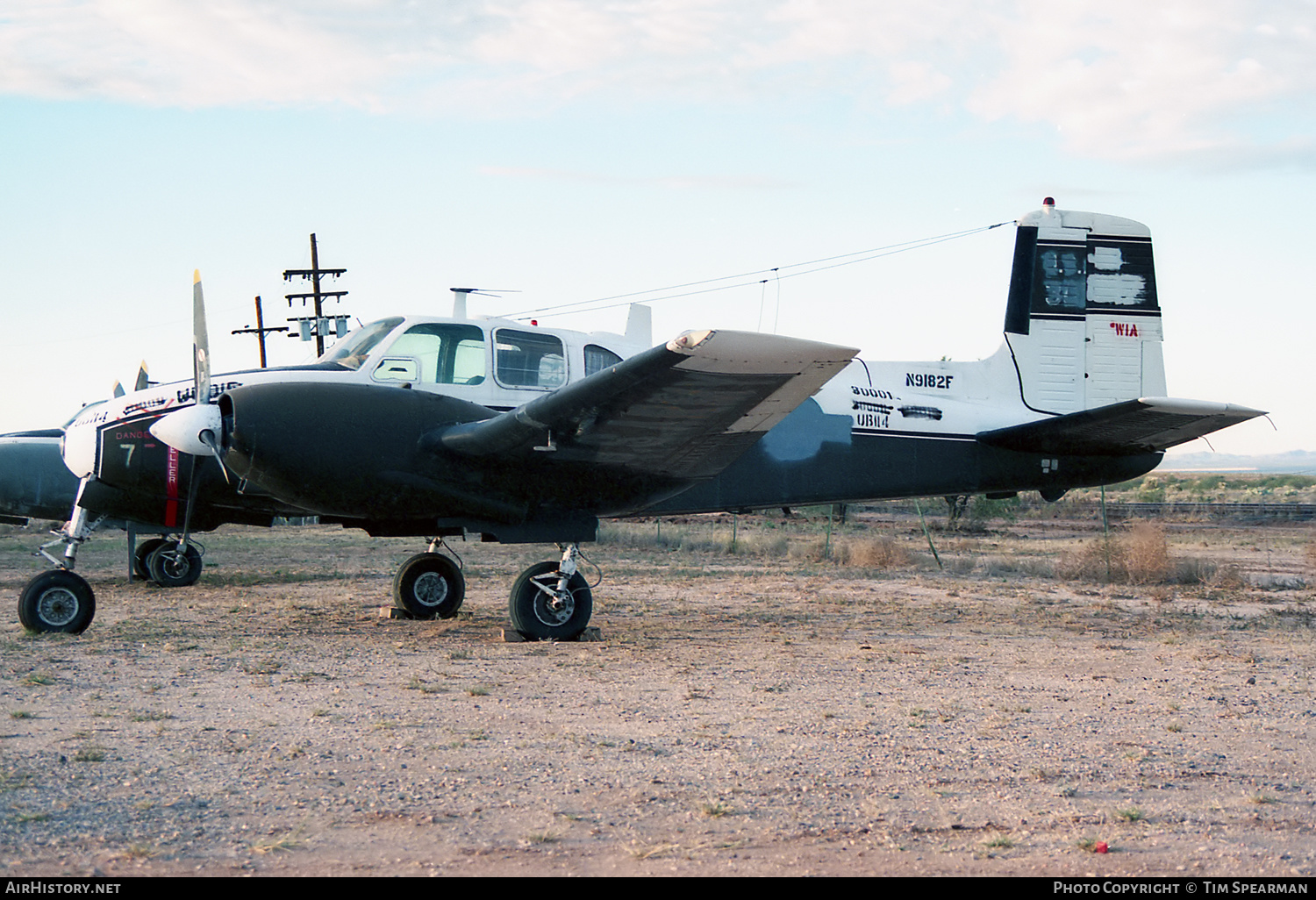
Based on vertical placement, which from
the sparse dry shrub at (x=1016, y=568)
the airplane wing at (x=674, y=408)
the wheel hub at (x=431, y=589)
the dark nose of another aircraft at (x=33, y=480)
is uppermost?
the airplane wing at (x=674, y=408)

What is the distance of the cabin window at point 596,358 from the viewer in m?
10.5

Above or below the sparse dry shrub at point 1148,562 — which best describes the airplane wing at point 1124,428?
above

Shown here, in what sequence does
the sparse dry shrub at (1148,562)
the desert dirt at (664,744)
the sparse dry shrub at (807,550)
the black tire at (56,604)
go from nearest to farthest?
the desert dirt at (664,744)
the black tire at (56,604)
the sparse dry shrub at (1148,562)
the sparse dry shrub at (807,550)

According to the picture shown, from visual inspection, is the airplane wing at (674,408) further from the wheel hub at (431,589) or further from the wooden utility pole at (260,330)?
the wooden utility pole at (260,330)

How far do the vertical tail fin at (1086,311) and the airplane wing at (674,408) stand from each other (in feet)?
14.9

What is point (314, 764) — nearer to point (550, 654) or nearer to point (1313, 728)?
point (550, 654)

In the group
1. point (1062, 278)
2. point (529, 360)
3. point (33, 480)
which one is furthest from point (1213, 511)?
point (33, 480)

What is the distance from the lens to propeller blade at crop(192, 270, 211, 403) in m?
9.72

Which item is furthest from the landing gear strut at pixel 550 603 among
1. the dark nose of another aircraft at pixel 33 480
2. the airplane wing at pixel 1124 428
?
the dark nose of another aircraft at pixel 33 480

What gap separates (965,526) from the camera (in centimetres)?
3594

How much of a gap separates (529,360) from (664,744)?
530 centimetres

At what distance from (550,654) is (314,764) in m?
3.80

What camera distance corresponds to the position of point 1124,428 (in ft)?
35.6

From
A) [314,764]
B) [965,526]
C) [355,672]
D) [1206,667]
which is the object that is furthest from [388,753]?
[965,526]
